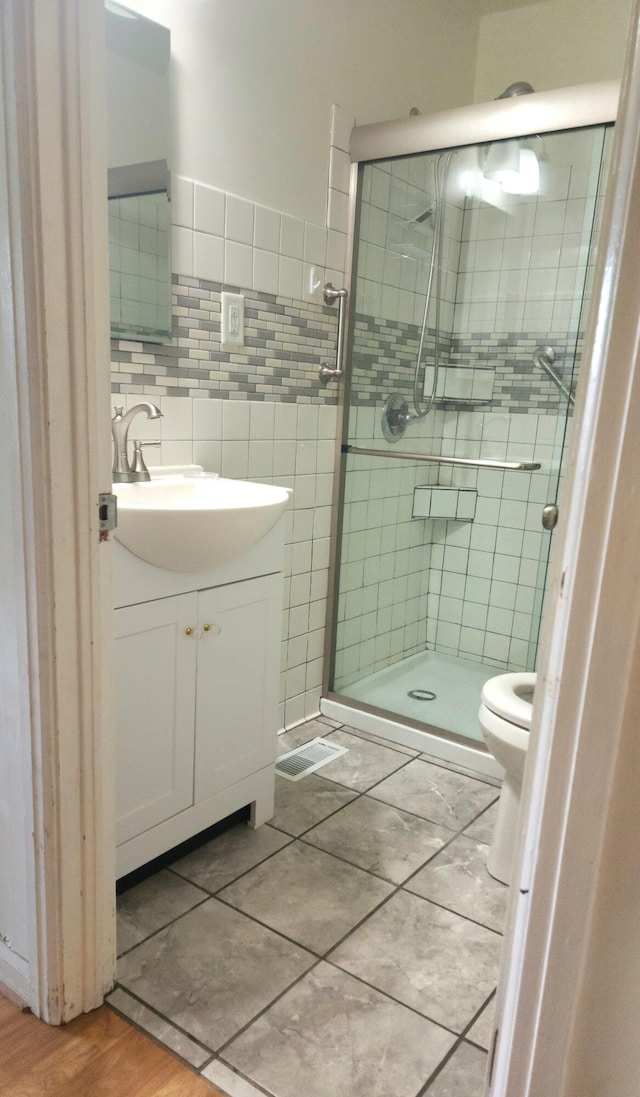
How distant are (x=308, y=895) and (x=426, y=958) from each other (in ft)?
0.97

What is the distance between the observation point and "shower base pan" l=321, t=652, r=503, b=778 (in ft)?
7.64

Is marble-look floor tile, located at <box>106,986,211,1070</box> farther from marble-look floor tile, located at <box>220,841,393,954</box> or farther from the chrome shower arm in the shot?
the chrome shower arm

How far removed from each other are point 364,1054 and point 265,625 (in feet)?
2.95

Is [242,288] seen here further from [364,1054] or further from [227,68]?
[364,1054]

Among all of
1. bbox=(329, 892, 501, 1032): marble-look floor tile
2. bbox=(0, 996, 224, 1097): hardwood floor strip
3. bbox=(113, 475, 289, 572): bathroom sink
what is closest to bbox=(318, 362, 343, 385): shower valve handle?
bbox=(113, 475, 289, 572): bathroom sink

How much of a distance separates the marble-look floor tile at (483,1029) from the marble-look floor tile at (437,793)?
1.98ft

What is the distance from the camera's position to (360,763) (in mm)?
2271

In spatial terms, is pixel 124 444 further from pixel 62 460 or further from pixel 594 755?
pixel 594 755

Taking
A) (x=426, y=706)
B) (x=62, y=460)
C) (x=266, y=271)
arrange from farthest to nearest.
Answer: (x=426, y=706) < (x=266, y=271) < (x=62, y=460)

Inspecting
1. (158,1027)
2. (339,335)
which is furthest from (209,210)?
(158,1027)

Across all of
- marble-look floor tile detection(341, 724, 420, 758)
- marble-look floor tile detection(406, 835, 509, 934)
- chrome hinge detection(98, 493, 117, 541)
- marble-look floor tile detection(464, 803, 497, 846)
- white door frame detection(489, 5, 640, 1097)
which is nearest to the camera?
white door frame detection(489, 5, 640, 1097)

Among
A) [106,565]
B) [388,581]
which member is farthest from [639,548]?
[388,581]

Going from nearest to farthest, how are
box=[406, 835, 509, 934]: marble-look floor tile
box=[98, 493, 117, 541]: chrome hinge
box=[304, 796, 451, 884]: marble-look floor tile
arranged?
Answer: box=[98, 493, 117, 541]: chrome hinge → box=[406, 835, 509, 934]: marble-look floor tile → box=[304, 796, 451, 884]: marble-look floor tile

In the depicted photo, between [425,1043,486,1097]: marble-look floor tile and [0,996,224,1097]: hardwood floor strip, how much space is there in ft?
1.18
